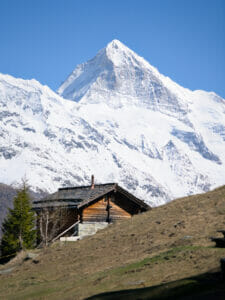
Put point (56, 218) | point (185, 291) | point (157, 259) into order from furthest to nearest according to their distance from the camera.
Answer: point (56, 218), point (157, 259), point (185, 291)

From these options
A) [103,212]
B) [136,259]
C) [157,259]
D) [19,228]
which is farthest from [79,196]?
[157,259]

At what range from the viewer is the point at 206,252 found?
19844 millimetres

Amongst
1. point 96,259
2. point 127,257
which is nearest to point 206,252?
point 127,257

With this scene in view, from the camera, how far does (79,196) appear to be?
4694 cm

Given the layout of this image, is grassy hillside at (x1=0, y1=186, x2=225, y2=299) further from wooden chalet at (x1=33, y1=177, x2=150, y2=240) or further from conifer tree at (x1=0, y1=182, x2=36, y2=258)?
conifer tree at (x1=0, y1=182, x2=36, y2=258)

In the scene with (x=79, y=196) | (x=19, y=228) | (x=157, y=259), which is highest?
(x=79, y=196)

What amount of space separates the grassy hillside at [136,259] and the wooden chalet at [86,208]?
803 cm

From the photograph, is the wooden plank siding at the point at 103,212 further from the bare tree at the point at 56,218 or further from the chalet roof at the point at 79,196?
the bare tree at the point at 56,218

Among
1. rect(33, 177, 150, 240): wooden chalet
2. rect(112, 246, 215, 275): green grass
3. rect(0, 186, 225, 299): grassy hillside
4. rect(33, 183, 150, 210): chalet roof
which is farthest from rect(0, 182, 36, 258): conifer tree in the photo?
rect(112, 246, 215, 275): green grass

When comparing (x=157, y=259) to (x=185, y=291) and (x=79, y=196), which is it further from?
(x=79, y=196)

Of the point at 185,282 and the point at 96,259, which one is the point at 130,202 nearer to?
the point at 96,259

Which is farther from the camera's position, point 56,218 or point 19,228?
point 19,228

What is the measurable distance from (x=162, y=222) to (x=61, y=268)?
760 cm

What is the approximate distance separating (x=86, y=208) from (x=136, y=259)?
22065mm
